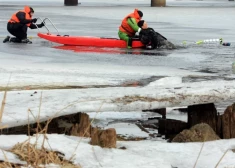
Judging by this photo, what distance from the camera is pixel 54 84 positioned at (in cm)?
908

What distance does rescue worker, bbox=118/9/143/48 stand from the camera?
659 inches

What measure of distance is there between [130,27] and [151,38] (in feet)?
2.53

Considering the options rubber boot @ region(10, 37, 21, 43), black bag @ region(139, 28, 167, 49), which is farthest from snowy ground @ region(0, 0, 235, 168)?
rubber boot @ region(10, 37, 21, 43)

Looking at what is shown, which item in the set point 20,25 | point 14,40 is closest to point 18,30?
point 20,25

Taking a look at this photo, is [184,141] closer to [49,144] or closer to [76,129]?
[76,129]

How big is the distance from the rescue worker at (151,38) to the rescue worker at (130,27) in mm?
147

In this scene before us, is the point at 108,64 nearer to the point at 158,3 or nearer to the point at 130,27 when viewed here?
the point at 130,27

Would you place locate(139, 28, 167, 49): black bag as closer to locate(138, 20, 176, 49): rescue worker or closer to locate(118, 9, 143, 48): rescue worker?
locate(138, 20, 176, 49): rescue worker

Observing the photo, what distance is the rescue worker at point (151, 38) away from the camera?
1633cm

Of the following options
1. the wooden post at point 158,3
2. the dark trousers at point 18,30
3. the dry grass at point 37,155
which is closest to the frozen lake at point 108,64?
the dark trousers at point 18,30

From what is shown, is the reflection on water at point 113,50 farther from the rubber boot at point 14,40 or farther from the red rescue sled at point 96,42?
the rubber boot at point 14,40

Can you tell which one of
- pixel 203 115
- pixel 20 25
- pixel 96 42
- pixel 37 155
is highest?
pixel 37 155

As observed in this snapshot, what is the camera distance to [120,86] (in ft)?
30.0

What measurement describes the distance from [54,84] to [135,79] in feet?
5.19
